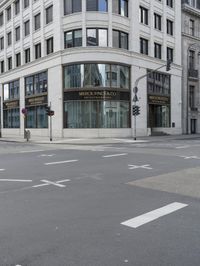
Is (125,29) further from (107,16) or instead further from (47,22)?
(47,22)

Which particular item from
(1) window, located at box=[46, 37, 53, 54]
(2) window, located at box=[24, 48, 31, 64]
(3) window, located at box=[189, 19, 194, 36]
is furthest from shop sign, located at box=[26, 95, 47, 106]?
(3) window, located at box=[189, 19, 194, 36]

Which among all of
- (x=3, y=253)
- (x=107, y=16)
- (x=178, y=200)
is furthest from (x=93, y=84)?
(x=3, y=253)

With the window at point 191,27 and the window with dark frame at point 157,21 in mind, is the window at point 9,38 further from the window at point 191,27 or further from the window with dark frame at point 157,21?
the window at point 191,27

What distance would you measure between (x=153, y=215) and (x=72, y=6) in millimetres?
33101

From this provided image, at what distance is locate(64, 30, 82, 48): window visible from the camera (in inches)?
1374

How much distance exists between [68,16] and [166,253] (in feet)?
112

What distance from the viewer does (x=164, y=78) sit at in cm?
4284

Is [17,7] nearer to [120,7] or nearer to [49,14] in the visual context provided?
[49,14]

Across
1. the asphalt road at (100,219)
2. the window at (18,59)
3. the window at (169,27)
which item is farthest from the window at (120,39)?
the asphalt road at (100,219)

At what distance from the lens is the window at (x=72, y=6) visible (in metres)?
35.1

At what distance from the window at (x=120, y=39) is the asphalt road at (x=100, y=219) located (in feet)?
89.5

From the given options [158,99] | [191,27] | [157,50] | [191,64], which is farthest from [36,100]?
[191,27]

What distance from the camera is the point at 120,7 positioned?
36.3 metres

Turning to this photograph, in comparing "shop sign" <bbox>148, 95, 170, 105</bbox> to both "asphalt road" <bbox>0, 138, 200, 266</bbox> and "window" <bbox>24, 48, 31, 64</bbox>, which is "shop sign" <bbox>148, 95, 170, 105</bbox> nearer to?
"window" <bbox>24, 48, 31, 64</bbox>
